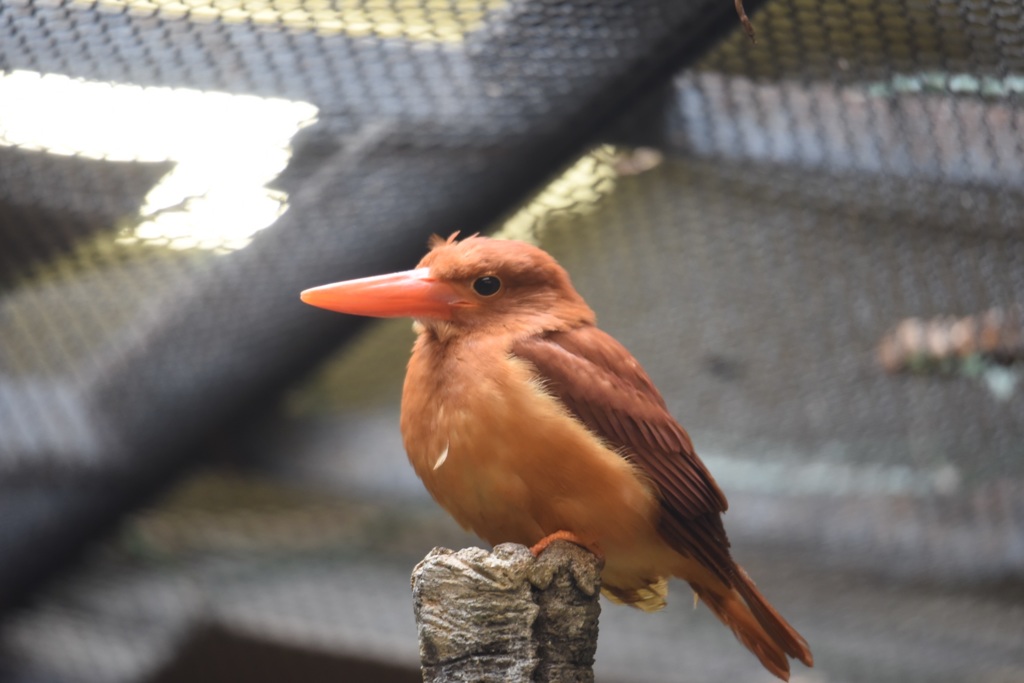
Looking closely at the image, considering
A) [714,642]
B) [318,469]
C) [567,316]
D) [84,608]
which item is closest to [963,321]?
[714,642]

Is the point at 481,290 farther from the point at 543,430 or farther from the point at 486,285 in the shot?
the point at 543,430

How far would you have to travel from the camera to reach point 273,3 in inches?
62.7

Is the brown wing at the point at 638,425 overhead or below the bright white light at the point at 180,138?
below

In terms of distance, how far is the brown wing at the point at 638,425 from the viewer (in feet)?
4.69

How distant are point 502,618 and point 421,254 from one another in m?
0.98

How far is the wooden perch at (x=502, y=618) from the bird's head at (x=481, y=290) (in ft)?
1.17

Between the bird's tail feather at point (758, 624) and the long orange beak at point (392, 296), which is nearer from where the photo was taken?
the long orange beak at point (392, 296)

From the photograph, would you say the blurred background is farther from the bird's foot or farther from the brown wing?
the bird's foot

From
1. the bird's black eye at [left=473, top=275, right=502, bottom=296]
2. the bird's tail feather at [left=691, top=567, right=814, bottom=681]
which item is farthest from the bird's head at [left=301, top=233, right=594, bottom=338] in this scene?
the bird's tail feather at [left=691, top=567, right=814, bottom=681]

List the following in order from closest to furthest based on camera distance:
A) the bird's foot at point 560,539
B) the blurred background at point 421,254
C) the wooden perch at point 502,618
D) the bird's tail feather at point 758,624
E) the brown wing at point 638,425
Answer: the wooden perch at point 502,618, the bird's foot at point 560,539, the brown wing at point 638,425, the bird's tail feather at point 758,624, the blurred background at point 421,254

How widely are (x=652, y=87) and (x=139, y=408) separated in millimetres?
1253

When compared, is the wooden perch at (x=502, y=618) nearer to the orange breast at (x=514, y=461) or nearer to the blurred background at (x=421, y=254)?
the orange breast at (x=514, y=461)

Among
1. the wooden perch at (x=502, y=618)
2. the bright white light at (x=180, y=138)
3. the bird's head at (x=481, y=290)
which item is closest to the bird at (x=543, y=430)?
the bird's head at (x=481, y=290)

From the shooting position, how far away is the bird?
1.35 meters
